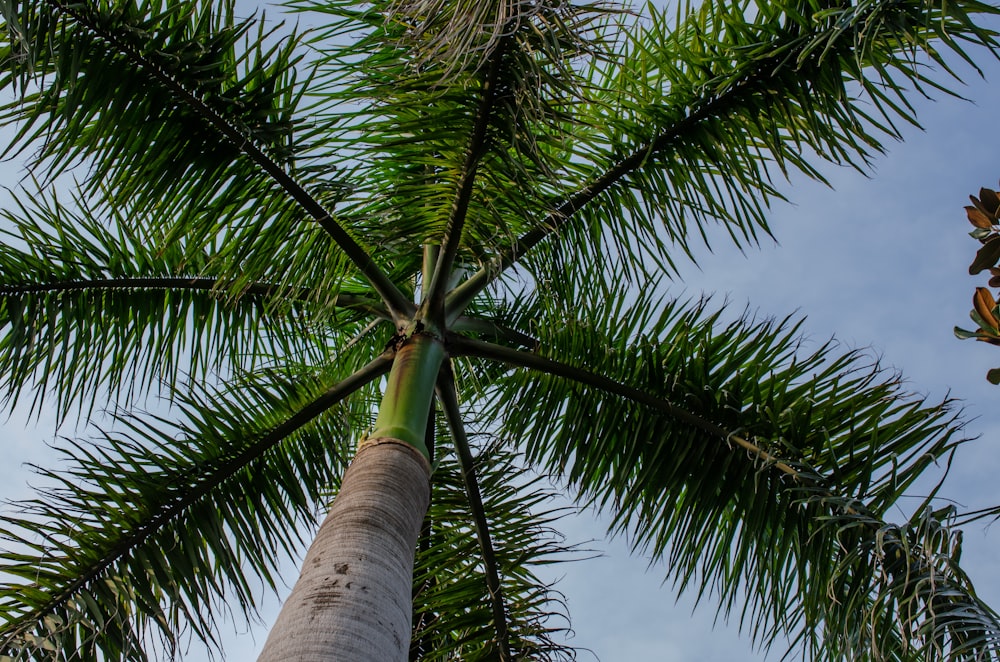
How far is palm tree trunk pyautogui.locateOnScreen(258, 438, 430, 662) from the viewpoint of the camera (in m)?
2.53

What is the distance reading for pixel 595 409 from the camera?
438 cm

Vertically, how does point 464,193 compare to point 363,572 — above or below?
above

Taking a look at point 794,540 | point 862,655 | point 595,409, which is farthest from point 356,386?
point 862,655

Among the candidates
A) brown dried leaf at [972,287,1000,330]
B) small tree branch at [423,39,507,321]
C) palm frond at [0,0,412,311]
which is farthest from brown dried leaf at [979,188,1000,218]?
palm frond at [0,0,412,311]

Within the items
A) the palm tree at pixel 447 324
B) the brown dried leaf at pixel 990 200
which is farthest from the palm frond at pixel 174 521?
the brown dried leaf at pixel 990 200

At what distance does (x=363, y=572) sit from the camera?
2.81 m

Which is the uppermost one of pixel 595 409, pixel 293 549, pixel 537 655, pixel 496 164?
pixel 496 164

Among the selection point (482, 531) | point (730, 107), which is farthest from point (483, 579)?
point (730, 107)

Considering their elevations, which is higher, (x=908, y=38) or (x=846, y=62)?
(x=846, y=62)

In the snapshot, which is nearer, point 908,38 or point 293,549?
point 908,38

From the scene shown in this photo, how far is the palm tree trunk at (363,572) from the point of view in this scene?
2527 millimetres

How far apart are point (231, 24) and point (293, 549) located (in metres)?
2.38

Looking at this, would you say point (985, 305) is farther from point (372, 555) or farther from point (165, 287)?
point (165, 287)

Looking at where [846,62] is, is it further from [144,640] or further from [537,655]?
[144,640]
